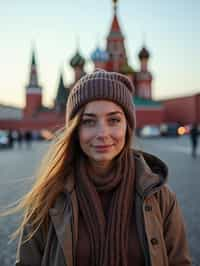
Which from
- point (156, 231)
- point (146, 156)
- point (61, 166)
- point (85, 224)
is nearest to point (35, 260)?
point (85, 224)

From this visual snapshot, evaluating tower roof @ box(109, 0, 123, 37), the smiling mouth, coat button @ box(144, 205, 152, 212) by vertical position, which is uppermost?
tower roof @ box(109, 0, 123, 37)

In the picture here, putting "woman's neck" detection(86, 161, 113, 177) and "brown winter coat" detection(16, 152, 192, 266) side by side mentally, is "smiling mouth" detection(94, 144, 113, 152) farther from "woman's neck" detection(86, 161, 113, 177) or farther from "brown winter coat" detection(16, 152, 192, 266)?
"brown winter coat" detection(16, 152, 192, 266)

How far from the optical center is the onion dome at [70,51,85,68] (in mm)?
40344

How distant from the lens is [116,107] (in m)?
1.50

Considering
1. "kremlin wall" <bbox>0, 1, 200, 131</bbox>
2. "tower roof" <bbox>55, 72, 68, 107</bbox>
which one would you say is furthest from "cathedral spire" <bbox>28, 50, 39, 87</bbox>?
"tower roof" <bbox>55, 72, 68, 107</bbox>

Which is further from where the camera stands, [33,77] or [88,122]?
[33,77]

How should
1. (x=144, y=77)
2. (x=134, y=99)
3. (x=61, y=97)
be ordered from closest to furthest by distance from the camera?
(x=134, y=99) < (x=144, y=77) < (x=61, y=97)

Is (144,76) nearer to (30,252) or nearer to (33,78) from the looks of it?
(33,78)

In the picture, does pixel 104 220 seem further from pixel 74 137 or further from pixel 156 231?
pixel 74 137

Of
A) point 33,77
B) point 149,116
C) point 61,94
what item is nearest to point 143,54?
point 149,116

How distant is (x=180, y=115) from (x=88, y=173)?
39.7 metres

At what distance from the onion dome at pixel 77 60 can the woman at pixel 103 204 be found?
39805 mm

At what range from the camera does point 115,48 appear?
4069cm

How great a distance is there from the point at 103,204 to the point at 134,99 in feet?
123
